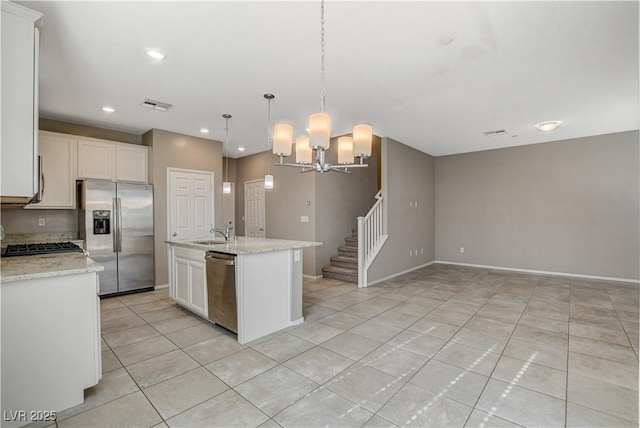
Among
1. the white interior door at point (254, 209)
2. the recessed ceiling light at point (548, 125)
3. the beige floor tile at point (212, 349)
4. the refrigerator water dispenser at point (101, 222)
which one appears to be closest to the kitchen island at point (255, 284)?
the beige floor tile at point (212, 349)

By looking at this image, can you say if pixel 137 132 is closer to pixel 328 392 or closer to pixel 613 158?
pixel 328 392

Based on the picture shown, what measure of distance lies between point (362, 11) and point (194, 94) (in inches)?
94.4

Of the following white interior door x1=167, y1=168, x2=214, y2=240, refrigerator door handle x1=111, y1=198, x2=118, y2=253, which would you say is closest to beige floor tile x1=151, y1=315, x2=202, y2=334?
refrigerator door handle x1=111, y1=198, x2=118, y2=253

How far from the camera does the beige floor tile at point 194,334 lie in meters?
3.06

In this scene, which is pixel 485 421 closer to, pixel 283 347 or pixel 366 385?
pixel 366 385

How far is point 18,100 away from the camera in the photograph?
75.8 inches

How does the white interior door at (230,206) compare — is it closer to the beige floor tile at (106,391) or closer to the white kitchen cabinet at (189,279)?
the white kitchen cabinet at (189,279)

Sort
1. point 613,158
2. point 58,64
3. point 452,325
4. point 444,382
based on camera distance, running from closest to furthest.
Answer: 1. point 444,382
2. point 58,64
3. point 452,325
4. point 613,158

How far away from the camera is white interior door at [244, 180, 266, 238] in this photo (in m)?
7.01

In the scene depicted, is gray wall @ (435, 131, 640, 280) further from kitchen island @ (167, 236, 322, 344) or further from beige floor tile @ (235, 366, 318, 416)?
beige floor tile @ (235, 366, 318, 416)

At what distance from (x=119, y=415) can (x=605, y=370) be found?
3718 millimetres

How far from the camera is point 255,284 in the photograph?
10.2ft

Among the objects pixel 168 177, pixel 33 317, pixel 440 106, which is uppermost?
pixel 440 106

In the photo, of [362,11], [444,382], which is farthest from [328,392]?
[362,11]
